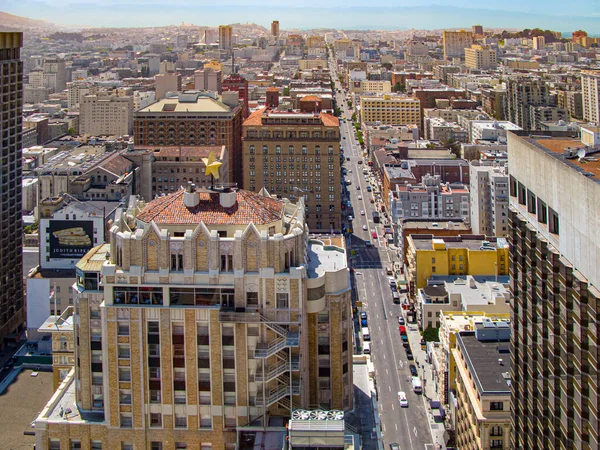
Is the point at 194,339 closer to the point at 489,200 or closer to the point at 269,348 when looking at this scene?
the point at 269,348

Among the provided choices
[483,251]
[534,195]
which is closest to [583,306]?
[534,195]

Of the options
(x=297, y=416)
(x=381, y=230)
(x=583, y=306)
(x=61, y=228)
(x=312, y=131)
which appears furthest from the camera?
(x=381, y=230)

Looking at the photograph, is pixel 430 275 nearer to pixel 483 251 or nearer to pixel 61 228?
pixel 483 251

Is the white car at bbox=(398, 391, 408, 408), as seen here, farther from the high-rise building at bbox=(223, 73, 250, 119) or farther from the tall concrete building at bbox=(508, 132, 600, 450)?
the high-rise building at bbox=(223, 73, 250, 119)

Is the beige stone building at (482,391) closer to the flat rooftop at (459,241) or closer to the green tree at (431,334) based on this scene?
the green tree at (431,334)

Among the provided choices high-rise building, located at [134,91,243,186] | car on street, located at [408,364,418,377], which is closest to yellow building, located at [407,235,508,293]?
car on street, located at [408,364,418,377]

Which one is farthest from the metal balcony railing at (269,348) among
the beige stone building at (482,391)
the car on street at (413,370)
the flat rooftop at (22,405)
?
the car on street at (413,370)

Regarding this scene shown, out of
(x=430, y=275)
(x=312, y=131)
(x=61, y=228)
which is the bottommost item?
(x=430, y=275)
